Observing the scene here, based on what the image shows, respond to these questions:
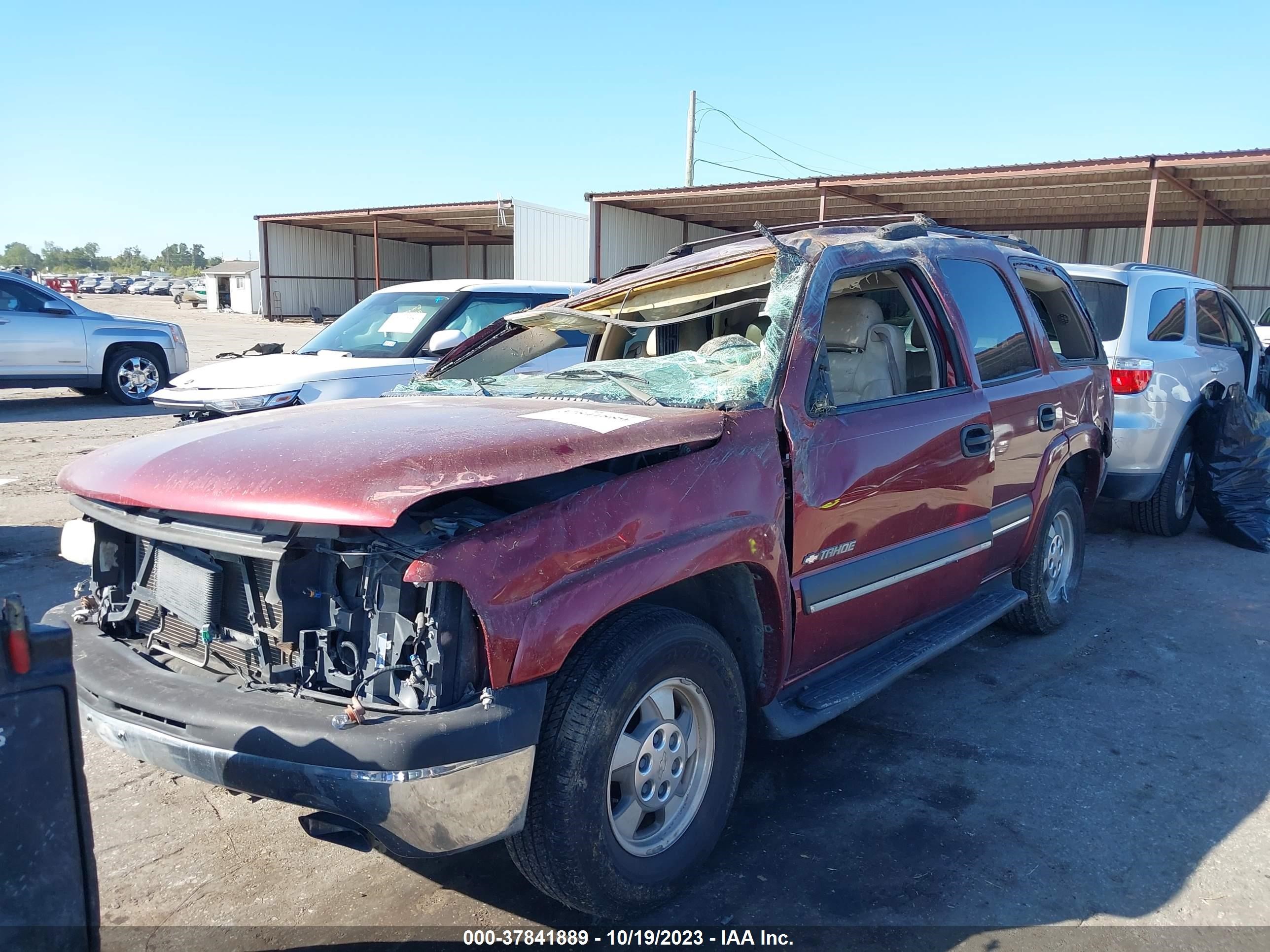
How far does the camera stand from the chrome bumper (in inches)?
87.0

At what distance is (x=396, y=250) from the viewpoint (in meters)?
43.4

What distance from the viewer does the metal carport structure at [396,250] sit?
27.8 metres

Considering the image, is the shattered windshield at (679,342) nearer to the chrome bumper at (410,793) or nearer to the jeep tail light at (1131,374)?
the chrome bumper at (410,793)

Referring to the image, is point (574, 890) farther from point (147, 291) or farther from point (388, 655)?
point (147, 291)

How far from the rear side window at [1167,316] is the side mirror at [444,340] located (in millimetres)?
5170

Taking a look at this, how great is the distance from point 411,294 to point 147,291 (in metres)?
76.4

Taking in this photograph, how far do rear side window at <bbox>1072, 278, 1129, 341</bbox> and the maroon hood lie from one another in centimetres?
484

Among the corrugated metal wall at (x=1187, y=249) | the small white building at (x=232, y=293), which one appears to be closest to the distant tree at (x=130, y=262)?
the small white building at (x=232, y=293)

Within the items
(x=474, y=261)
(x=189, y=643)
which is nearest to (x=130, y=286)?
A: (x=474, y=261)

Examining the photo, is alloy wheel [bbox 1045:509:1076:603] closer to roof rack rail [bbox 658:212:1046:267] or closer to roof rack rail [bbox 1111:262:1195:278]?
roof rack rail [bbox 658:212:1046:267]

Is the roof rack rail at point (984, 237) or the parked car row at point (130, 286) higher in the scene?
the parked car row at point (130, 286)

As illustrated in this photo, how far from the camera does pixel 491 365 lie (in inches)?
185

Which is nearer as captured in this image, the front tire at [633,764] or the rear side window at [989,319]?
the front tire at [633,764]

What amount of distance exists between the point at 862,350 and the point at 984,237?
1.19 meters
